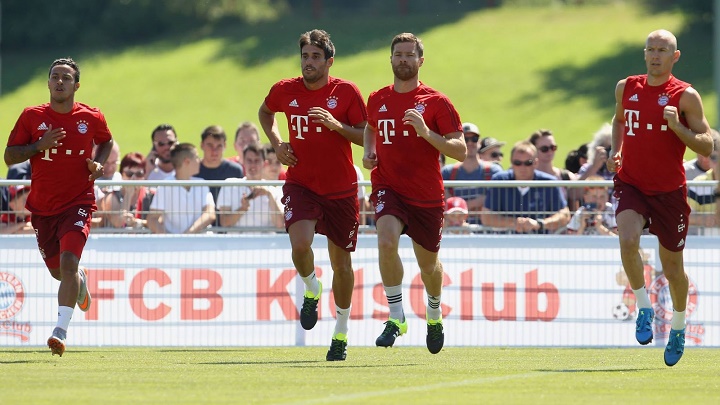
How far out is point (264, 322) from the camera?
15109 millimetres

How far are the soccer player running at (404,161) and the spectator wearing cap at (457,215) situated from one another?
3023mm

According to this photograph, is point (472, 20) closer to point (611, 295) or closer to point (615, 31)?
point (615, 31)

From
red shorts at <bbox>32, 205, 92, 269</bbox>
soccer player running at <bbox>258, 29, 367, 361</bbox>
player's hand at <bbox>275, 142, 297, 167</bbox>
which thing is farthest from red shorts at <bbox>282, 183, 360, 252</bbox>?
red shorts at <bbox>32, 205, 92, 269</bbox>

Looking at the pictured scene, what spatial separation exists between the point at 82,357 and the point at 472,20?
5354 cm

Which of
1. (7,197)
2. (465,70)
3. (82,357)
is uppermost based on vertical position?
(465,70)

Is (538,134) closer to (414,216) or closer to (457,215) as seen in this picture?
(457,215)

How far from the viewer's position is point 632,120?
38.0ft

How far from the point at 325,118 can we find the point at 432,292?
1.85 metres

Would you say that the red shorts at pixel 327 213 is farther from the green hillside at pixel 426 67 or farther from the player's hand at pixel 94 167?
the green hillside at pixel 426 67

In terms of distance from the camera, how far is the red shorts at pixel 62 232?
12.4 metres

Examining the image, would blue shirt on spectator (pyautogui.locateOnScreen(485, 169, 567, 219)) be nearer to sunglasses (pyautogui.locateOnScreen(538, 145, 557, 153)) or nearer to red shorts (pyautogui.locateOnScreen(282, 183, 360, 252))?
sunglasses (pyautogui.locateOnScreen(538, 145, 557, 153))

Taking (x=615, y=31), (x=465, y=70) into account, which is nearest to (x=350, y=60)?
(x=465, y=70)

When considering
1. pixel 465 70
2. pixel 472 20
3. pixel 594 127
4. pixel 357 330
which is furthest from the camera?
pixel 472 20

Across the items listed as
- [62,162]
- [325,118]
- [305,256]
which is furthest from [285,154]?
[62,162]
